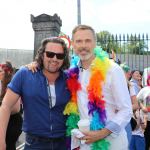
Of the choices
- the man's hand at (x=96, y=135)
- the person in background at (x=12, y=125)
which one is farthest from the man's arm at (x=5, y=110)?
the person in background at (x=12, y=125)

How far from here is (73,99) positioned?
10.2ft

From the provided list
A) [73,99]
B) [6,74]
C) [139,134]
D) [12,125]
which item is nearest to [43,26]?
[139,134]

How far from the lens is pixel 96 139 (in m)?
2.96

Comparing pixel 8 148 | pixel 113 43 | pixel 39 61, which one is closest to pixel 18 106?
pixel 8 148

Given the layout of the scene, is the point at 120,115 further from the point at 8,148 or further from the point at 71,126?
the point at 8,148

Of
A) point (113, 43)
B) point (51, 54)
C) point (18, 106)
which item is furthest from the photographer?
point (113, 43)

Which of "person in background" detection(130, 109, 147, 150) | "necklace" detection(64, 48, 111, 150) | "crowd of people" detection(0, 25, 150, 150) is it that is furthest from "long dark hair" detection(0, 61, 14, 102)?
"person in background" detection(130, 109, 147, 150)

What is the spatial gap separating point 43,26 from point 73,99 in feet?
21.2

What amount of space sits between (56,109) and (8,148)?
1.87 meters

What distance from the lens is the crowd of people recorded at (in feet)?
9.77

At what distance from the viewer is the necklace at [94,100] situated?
9.78ft

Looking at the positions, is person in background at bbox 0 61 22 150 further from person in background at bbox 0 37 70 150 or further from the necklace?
the necklace

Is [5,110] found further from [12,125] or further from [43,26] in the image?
[43,26]

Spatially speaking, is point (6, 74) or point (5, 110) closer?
point (5, 110)
